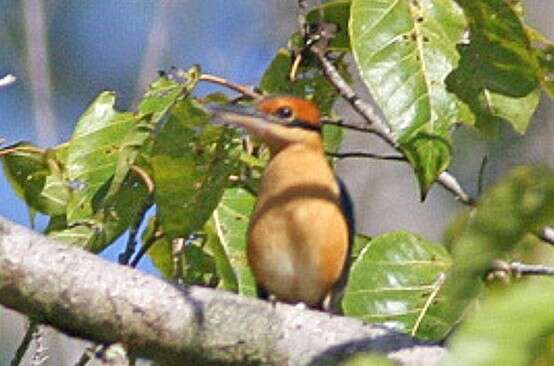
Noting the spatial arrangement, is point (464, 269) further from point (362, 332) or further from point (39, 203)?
point (39, 203)

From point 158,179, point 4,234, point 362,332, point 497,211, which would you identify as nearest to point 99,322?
point 4,234

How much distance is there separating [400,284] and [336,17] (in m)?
0.61

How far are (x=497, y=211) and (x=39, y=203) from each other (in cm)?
211

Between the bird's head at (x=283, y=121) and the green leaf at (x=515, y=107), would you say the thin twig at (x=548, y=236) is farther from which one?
the bird's head at (x=283, y=121)

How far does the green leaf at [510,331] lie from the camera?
812 mm

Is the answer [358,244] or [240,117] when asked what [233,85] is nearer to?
[240,117]

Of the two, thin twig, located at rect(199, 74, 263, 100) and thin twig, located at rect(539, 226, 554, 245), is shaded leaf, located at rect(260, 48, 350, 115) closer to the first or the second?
thin twig, located at rect(199, 74, 263, 100)

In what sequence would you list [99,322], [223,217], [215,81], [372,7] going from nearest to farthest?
1. [99,322]
2. [372,7]
3. [215,81]
4. [223,217]

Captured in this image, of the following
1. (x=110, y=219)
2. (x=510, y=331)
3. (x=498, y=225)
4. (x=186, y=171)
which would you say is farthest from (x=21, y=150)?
(x=510, y=331)

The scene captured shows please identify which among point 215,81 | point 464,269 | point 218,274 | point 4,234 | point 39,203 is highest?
point 464,269

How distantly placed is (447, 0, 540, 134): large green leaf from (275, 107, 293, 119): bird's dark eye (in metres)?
0.68

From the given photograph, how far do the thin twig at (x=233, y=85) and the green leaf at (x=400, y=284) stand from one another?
410mm

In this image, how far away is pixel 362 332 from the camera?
207 cm

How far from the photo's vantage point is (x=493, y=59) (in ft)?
8.69
